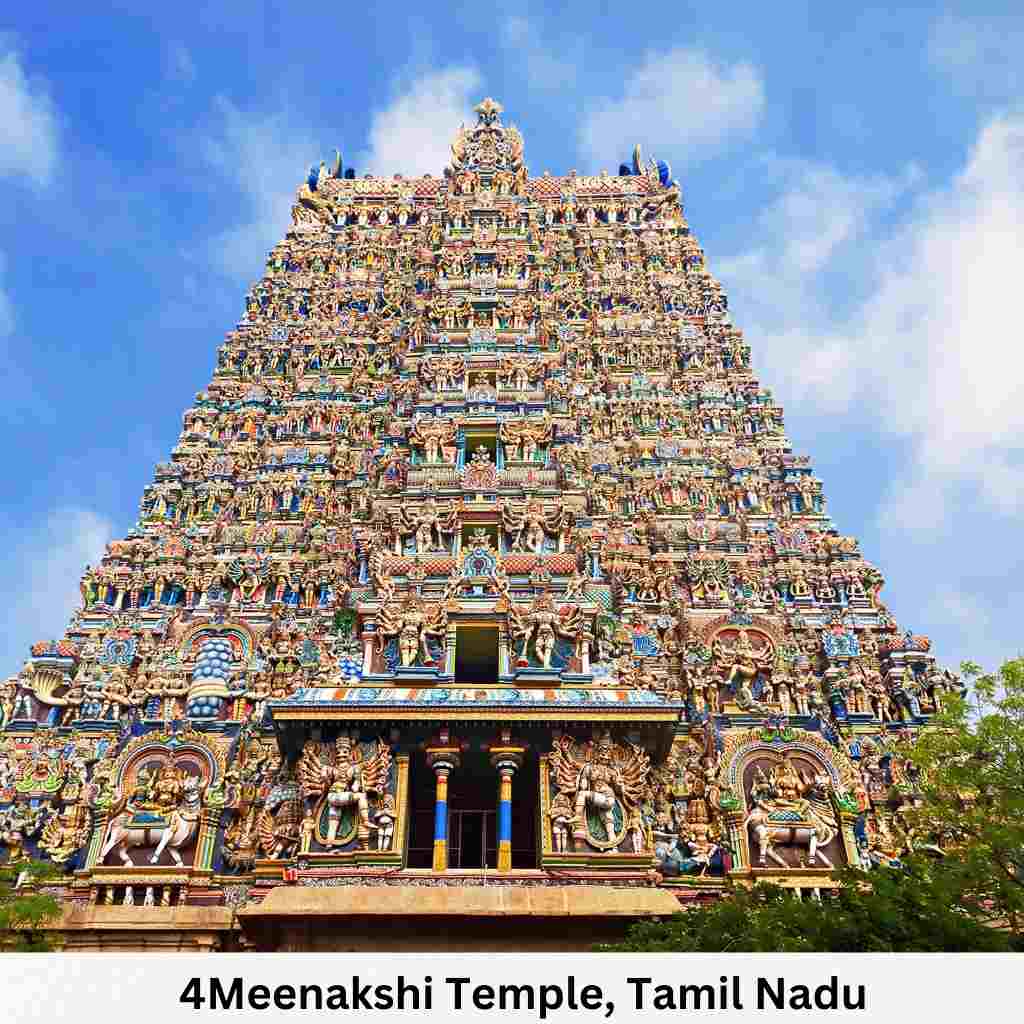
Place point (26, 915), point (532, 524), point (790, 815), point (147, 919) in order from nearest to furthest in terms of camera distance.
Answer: point (26, 915) < point (147, 919) < point (790, 815) < point (532, 524)

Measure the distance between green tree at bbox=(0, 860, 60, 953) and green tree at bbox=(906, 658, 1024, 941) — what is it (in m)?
12.4

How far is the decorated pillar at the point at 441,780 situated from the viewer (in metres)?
16.5

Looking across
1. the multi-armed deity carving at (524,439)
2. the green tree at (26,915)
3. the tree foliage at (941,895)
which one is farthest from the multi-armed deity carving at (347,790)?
the multi-armed deity carving at (524,439)

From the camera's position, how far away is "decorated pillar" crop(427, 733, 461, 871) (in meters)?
16.5

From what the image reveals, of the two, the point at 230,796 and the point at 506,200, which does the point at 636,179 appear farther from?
the point at 230,796

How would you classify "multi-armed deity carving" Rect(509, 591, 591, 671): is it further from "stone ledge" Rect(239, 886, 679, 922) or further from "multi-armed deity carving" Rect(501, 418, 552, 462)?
"multi-armed deity carving" Rect(501, 418, 552, 462)

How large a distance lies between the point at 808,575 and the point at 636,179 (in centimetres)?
2133

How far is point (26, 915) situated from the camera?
13672 millimetres

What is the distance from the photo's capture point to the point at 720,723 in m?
19.5

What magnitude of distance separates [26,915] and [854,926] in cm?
1117

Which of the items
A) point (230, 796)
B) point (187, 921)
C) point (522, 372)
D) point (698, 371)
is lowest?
point (187, 921)

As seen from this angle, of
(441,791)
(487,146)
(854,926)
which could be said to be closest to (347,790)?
A: (441,791)

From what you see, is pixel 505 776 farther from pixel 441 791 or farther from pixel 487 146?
pixel 487 146
